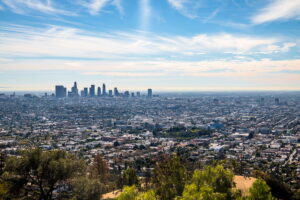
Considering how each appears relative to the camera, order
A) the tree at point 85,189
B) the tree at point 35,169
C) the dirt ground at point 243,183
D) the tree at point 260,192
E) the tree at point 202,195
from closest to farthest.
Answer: the tree at point 202,195, the tree at point 260,192, the tree at point 85,189, the tree at point 35,169, the dirt ground at point 243,183

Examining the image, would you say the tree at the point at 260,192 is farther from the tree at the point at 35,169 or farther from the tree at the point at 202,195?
the tree at the point at 35,169

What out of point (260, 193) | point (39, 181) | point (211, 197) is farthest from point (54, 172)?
point (260, 193)

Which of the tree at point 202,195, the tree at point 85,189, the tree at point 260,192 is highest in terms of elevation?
the tree at point 202,195

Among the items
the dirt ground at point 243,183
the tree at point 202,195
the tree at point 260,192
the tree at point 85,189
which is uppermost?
the tree at point 202,195

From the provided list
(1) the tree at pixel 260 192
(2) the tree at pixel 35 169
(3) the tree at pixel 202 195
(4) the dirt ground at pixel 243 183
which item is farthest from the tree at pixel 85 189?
(4) the dirt ground at pixel 243 183

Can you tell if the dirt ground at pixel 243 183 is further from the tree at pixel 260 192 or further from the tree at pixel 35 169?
the tree at pixel 35 169

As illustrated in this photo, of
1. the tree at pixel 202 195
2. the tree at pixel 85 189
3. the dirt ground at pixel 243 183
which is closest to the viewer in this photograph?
the tree at pixel 202 195

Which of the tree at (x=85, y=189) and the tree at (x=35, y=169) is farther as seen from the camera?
the tree at (x=35, y=169)

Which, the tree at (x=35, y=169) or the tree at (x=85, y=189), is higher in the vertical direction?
the tree at (x=35, y=169)
